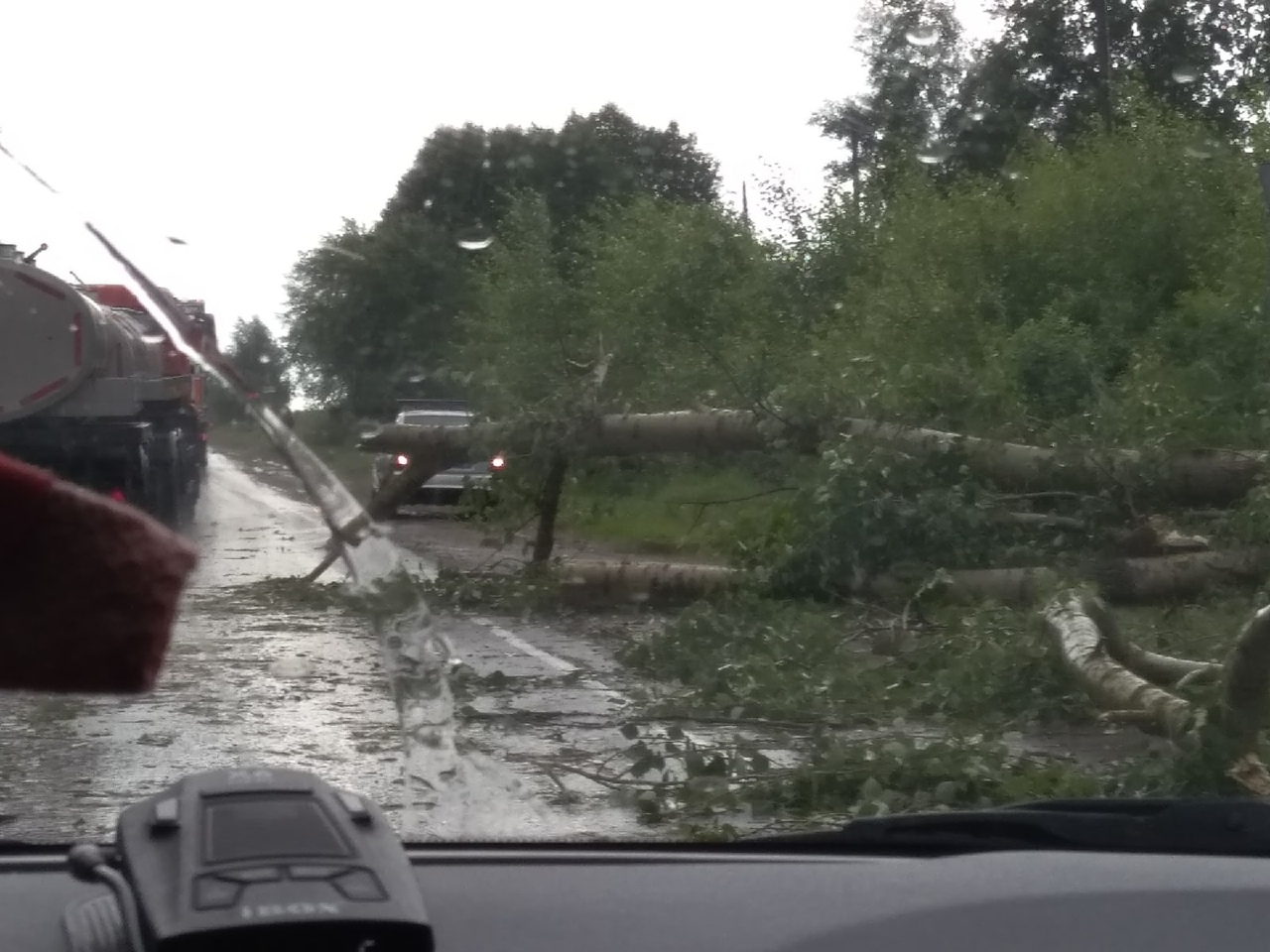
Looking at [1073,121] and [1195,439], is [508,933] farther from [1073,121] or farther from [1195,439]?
[1073,121]

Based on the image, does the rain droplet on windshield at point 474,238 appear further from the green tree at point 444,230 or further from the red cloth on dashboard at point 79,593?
the red cloth on dashboard at point 79,593

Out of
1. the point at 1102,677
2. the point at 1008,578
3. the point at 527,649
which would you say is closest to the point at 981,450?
the point at 1008,578

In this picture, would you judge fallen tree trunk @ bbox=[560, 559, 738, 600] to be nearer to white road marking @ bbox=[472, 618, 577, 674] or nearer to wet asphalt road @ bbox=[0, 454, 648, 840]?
white road marking @ bbox=[472, 618, 577, 674]

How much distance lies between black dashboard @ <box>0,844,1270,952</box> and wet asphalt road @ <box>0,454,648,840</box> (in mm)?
742

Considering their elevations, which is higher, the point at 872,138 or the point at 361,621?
the point at 872,138

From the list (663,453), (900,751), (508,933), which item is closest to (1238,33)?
(663,453)

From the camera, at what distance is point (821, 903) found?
250cm

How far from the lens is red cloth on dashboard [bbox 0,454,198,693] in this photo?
4.91 ft

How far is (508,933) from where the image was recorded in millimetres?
2406

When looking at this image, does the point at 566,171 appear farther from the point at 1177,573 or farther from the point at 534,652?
the point at 1177,573

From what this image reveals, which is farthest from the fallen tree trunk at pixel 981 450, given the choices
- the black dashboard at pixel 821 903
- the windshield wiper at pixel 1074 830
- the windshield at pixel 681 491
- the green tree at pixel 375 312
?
the black dashboard at pixel 821 903

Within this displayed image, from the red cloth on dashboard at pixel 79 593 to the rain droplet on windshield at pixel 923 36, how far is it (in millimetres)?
4981

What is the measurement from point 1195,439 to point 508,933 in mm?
8271

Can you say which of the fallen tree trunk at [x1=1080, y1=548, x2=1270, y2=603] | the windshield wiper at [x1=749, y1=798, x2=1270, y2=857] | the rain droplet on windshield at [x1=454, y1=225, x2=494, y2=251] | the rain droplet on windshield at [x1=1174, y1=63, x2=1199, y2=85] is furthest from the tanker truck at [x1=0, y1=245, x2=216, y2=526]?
the rain droplet on windshield at [x1=1174, y1=63, x2=1199, y2=85]
